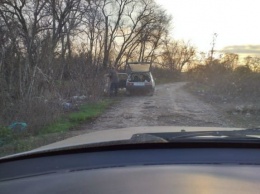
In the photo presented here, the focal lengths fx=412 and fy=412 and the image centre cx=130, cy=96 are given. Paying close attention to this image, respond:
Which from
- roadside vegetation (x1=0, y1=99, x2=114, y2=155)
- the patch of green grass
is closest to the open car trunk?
the patch of green grass

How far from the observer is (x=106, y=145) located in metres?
2.28

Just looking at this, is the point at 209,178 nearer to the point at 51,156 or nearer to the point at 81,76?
the point at 51,156

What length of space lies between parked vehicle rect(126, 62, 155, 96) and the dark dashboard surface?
73.9 feet

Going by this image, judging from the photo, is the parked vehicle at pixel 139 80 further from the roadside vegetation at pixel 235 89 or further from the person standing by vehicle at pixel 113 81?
the roadside vegetation at pixel 235 89

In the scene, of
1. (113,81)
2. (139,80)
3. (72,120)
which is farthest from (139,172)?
(139,80)

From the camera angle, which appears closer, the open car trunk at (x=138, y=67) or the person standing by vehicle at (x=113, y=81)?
the person standing by vehicle at (x=113, y=81)

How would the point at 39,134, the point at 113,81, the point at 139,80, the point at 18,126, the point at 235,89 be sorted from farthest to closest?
the point at 235,89 → the point at 139,80 → the point at 113,81 → the point at 39,134 → the point at 18,126

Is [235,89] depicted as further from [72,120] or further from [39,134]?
[39,134]

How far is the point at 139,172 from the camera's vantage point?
1984 mm

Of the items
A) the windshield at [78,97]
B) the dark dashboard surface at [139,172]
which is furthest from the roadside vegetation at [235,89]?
the dark dashboard surface at [139,172]

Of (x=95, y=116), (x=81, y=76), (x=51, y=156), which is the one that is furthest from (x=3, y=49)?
(x=51, y=156)

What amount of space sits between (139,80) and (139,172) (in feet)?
75.9

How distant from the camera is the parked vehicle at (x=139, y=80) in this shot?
24828 millimetres

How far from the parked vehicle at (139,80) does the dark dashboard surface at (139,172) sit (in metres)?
22.5
